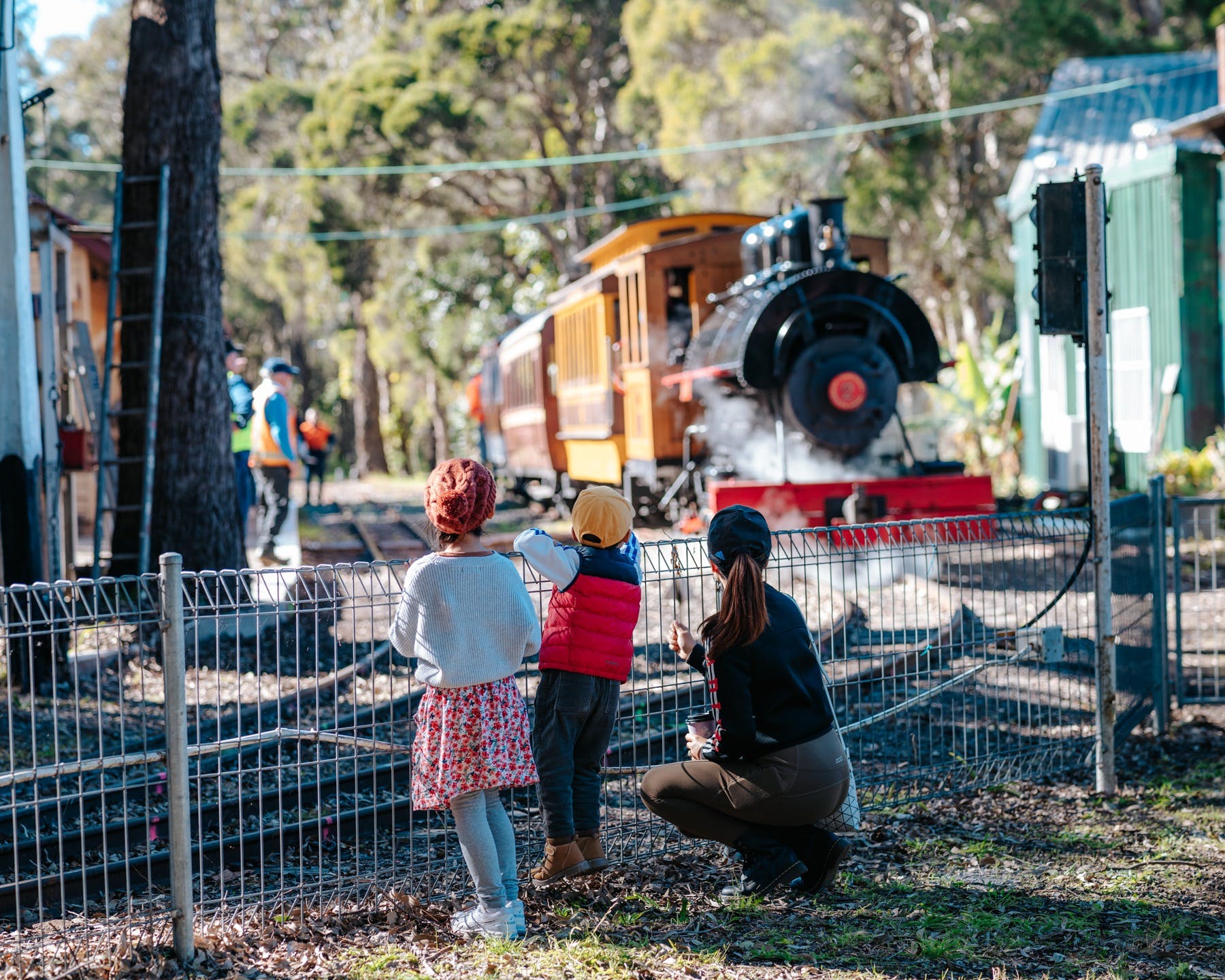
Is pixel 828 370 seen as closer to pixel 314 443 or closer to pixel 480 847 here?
pixel 480 847

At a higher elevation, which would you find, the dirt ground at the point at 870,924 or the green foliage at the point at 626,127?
the green foliage at the point at 626,127

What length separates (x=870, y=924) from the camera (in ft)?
14.0

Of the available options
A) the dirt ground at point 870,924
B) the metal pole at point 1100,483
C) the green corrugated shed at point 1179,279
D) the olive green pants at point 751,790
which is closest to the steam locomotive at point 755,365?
the green corrugated shed at point 1179,279

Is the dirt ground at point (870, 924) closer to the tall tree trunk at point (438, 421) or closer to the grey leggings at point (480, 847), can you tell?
the grey leggings at point (480, 847)

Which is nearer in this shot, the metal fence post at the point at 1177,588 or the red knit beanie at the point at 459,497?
the red knit beanie at the point at 459,497

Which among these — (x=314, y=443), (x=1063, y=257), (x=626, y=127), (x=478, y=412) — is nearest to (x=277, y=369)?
(x=1063, y=257)

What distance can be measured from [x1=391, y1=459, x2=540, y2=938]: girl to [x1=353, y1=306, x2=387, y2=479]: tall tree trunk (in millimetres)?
35039

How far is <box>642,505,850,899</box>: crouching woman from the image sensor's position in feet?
13.8

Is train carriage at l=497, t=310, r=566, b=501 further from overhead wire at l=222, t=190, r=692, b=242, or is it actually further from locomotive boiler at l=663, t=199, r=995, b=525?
locomotive boiler at l=663, t=199, r=995, b=525

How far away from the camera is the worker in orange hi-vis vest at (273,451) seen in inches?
486

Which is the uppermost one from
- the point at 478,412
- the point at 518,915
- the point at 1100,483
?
the point at 478,412

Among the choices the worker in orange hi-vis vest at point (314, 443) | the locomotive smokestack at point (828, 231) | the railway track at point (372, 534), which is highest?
the locomotive smokestack at point (828, 231)

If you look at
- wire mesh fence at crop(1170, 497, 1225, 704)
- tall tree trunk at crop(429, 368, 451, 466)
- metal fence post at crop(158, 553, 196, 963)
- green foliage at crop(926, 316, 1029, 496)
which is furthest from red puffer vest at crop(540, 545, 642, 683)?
tall tree trunk at crop(429, 368, 451, 466)

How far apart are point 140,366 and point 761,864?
6947 mm
